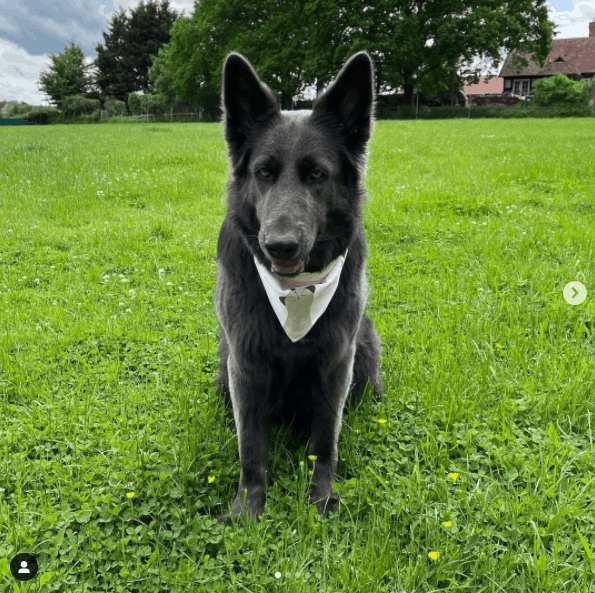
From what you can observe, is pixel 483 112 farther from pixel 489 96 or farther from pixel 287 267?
pixel 287 267

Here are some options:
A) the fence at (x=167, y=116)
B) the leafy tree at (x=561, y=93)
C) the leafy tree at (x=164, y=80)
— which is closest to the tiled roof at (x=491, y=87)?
the leafy tree at (x=561, y=93)

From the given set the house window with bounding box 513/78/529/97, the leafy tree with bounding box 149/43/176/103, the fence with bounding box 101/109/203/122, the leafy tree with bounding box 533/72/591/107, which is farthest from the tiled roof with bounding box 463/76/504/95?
the fence with bounding box 101/109/203/122

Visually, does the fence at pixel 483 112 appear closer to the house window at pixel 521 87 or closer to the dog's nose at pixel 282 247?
the house window at pixel 521 87

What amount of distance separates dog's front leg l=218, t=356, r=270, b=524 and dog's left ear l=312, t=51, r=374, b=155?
129 centimetres

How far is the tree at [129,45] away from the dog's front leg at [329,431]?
6823cm

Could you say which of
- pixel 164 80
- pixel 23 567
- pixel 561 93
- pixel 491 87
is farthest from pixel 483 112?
pixel 23 567

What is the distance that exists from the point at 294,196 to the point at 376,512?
4.99 feet

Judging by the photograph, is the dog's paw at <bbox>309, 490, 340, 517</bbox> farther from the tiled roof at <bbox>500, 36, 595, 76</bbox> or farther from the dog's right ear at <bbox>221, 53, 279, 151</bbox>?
the tiled roof at <bbox>500, 36, 595, 76</bbox>

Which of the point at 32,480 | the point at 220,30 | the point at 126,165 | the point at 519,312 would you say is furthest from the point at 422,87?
the point at 32,480

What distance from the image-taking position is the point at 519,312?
13.5 feet

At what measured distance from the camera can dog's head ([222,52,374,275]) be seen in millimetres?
2303

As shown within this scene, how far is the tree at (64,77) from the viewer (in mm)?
56938

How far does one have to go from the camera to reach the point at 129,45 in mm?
61094

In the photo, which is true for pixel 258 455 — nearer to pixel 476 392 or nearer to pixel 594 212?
pixel 476 392
